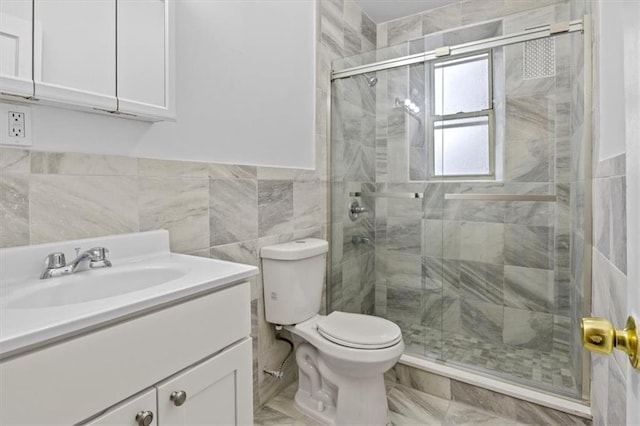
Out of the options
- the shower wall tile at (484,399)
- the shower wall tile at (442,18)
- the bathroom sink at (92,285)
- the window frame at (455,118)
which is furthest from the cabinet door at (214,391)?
the shower wall tile at (442,18)

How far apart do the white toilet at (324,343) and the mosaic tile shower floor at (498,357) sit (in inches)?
20.7

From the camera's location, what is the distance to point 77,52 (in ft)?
3.35

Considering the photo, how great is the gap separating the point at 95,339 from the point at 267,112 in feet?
4.51

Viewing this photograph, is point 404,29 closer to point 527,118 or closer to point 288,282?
point 527,118

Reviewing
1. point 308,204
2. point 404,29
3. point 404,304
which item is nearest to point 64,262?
point 308,204

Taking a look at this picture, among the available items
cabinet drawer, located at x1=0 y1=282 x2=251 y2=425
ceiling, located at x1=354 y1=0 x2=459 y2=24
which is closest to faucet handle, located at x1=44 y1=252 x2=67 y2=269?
cabinet drawer, located at x1=0 y1=282 x2=251 y2=425

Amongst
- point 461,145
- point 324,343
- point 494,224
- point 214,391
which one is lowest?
point 324,343

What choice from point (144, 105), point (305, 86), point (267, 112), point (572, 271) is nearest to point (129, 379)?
point (144, 105)

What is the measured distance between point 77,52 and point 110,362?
893mm

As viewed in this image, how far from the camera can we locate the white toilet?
4.88ft

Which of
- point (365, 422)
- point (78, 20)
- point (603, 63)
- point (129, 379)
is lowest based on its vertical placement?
point (365, 422)

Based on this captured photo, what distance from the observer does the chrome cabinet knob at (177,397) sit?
0.80 meters

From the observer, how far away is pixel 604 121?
3.34 ft

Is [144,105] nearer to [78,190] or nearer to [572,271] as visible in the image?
[78,190]
